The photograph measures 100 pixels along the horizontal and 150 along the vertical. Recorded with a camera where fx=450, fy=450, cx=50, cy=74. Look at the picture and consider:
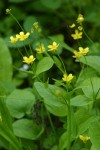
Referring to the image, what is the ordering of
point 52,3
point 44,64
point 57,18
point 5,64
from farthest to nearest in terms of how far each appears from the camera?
point 57,18 → point 52,3 → point 5,64 → point 44,64

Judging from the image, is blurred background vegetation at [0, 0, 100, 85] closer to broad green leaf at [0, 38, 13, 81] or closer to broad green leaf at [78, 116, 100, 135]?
broad green leaf at [0, 38, 13, 81]

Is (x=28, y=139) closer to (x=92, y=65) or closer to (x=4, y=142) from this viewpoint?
(x=4, y=142)

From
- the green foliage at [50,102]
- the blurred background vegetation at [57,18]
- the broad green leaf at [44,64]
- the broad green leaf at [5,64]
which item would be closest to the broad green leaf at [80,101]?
the green foliage at [50,102]

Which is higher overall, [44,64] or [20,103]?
[44,64]

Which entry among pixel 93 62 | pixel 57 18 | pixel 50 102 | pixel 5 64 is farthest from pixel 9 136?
pixel 57 18

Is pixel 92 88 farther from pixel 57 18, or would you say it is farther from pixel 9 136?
pixel 57 18

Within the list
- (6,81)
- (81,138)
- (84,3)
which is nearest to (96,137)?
(81,138)

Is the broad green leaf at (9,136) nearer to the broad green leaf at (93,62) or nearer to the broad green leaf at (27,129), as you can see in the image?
the broad green leaf at (27,129)
